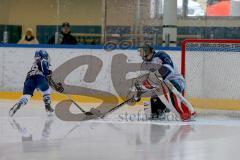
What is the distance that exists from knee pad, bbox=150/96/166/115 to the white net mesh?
117 cm

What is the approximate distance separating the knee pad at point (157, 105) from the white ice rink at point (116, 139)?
0.37 m

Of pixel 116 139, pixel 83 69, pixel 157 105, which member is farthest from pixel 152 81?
pixel 83 69

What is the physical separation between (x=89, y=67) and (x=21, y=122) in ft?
13.9

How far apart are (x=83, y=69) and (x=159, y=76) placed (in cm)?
381

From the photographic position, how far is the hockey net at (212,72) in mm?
11133

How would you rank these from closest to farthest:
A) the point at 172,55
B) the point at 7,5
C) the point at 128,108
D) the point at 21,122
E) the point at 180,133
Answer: the point at 180,133 → the point at 21,122 → the point at 128,108 → the point at 172,55 → the point at 7,5

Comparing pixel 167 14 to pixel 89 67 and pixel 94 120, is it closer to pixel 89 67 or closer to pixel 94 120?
pixel 89 67

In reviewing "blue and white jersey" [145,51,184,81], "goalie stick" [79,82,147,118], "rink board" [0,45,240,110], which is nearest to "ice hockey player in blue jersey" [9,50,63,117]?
"goalie stick" [79,82,147,118]

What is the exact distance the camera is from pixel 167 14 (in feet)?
47.1

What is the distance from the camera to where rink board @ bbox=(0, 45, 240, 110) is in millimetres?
13086

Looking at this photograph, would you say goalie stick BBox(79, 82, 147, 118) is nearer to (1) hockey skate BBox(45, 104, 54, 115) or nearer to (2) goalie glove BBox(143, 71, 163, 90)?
(2) goalie glove BBox(143, 71, 163, 90)

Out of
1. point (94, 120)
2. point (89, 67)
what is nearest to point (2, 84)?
point (89, 67)

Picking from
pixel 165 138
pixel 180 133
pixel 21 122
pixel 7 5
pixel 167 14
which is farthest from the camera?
pixel 7 5

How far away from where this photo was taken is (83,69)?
13.5 meters
